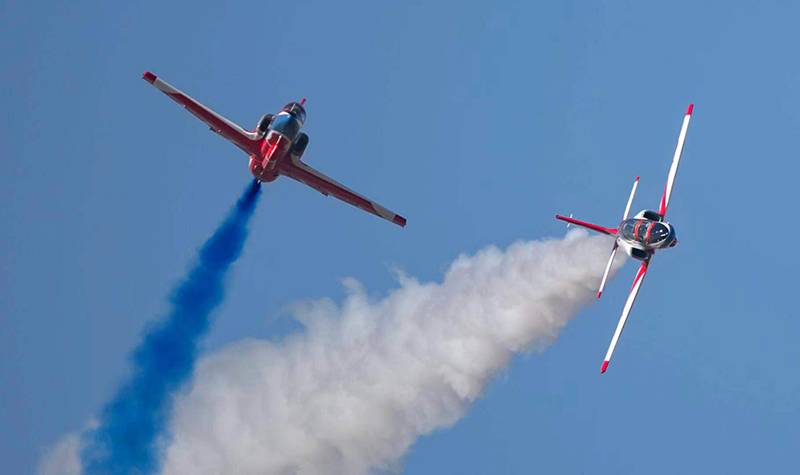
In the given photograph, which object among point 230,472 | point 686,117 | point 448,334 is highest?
point 686,117

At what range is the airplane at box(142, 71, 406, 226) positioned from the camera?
429 feet

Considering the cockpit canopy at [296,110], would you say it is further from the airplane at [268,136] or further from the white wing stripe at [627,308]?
the white wing stripe at [627,308]

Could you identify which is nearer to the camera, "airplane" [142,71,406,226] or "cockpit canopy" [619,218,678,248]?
"cockpit canopy" [619,218,678,248]

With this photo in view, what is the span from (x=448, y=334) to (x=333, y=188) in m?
9.65

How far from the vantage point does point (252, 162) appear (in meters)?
131

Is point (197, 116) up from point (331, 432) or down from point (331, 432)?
up

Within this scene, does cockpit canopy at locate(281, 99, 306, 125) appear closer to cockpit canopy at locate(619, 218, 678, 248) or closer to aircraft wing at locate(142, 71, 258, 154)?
aircraft wing at locate(142, 71, 258, 154)

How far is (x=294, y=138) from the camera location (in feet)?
431

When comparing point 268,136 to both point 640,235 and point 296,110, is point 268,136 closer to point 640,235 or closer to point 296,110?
point 296,110

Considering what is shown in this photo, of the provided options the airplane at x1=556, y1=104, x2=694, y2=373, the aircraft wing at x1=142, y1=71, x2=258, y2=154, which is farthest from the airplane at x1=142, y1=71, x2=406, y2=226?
the airplane at x1=556, y1=104, x2=694, y2=373

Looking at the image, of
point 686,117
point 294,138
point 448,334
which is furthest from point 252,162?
point 686,117

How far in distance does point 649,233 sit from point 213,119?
23.0 meters

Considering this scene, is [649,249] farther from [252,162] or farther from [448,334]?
[252,162]

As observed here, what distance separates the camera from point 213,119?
433 feet
